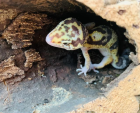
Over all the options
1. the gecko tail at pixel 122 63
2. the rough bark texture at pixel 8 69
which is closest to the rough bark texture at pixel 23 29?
the rough bark texture at pixel 8 69

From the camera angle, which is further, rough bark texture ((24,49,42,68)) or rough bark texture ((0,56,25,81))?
rough bark texture ((24,49,42,68))

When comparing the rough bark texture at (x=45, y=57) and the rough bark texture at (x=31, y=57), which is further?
the rough bark texture at (x=31, y=57)

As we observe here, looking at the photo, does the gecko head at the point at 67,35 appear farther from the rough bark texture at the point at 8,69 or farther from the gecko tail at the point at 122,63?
the gecko tail at the point at 122,63

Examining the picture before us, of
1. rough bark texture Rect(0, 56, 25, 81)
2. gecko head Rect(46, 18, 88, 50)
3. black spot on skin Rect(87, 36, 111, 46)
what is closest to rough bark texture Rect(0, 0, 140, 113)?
rough bark texture Rect(0, 56, 25, 81)

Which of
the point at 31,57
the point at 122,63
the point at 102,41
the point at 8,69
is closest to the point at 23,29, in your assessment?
the point at 31,57

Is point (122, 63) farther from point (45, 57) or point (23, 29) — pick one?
point (23, 29)

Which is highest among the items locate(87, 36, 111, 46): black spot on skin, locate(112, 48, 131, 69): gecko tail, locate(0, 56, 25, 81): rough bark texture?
locate(87, 36, 111, 46): black spot on skin

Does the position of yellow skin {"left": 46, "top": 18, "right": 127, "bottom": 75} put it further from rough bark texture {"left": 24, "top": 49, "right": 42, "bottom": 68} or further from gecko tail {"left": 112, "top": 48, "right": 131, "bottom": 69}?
rough bark texture {"left": 24, "top": 49, "right": 42, "bottom": 68}

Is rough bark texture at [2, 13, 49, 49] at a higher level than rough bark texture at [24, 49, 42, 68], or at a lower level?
higher

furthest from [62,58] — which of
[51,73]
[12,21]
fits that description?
[12,21]
